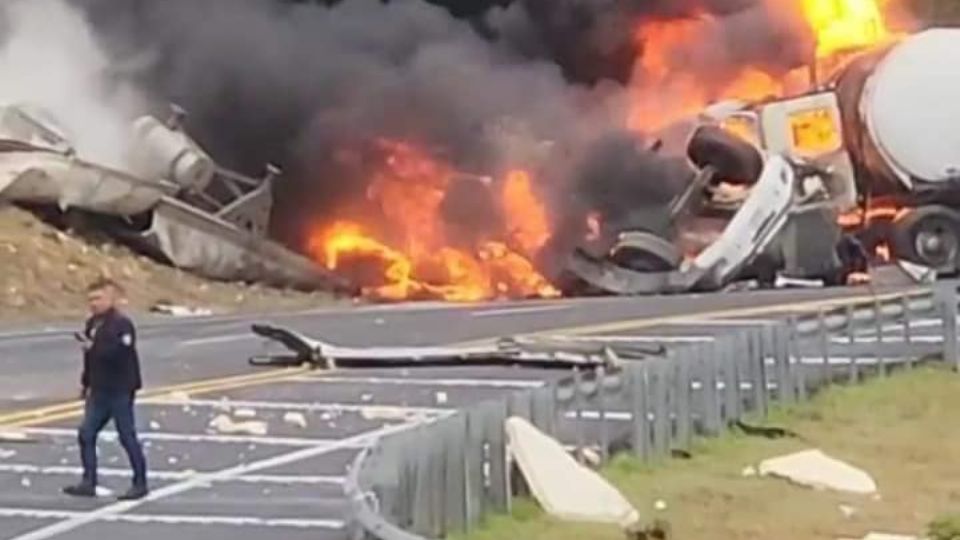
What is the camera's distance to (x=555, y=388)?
45.0 feet

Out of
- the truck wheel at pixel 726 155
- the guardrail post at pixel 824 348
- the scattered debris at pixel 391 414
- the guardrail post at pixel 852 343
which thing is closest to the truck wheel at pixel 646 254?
the truck wheel at pixel 726 155

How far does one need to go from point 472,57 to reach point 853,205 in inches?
341

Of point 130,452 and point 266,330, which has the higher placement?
point 266,330

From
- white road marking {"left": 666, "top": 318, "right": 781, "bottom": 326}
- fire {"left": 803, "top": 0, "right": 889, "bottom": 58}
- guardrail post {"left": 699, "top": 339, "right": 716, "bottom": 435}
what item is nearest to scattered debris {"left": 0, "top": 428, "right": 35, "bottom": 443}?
guardrail post {"left": 699, "top": 339, "right": 716, "bottom": 435}

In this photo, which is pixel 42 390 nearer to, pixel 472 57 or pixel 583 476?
pixel 583 476

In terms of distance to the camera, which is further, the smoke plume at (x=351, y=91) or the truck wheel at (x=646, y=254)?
the smoke plume at (x=351, y=91)

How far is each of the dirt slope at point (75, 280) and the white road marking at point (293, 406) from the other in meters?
12.1

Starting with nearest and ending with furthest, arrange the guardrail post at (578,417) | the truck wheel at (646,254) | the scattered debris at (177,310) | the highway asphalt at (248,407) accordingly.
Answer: the highway asphalt at (248,407) < the guardrail post at (578,417) < the scattered debris at (177,310) < the truck wheel at (646,254)

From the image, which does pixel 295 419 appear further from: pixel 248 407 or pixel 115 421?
pixel 115 421

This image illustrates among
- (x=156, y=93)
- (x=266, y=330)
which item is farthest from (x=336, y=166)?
(x=266, y=330)

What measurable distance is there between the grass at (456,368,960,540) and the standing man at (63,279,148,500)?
9.16 ft

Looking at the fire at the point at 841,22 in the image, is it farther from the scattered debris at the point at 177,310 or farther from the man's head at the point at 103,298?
the man's head at the point at 103,298

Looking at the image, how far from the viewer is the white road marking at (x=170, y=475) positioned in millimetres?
14586

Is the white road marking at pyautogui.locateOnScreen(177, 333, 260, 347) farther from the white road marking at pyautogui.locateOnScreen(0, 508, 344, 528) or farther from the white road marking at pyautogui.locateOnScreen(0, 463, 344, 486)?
the white road marking at pyautogui.locateOnScreen(0, 508, 344, 528)
